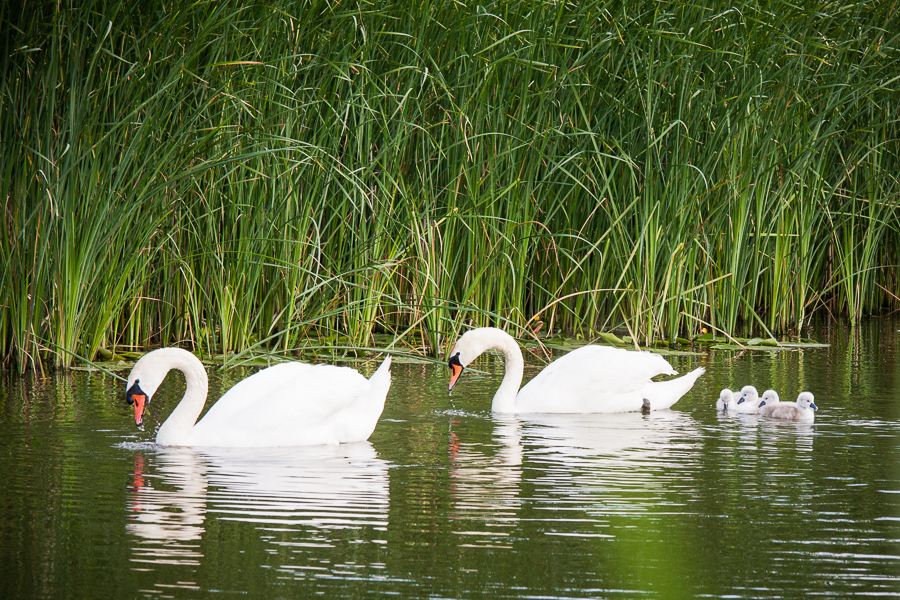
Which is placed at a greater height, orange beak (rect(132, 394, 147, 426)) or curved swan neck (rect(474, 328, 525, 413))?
curved swan neck (rect(474, 328, 525, 413))

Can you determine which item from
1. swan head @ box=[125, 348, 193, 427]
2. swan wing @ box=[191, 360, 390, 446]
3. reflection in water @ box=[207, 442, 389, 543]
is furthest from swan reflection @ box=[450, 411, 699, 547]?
swan head @ box=[125, 348, 193, 427]

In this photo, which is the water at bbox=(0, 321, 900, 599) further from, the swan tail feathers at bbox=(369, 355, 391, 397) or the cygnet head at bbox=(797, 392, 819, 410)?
the swan tail feathers at bbox=(369, 355, 391, 397)

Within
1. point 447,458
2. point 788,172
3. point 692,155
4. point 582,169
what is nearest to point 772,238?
point 788,172

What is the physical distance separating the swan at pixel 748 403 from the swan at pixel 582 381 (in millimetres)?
595

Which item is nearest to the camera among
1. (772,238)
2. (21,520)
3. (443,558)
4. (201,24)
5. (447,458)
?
(443,558)

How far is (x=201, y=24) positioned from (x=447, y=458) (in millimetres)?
3555

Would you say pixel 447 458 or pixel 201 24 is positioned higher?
pixel 201 24

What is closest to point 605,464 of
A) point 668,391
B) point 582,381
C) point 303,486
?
point 303,486

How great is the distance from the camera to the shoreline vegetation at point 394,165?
8.68 m

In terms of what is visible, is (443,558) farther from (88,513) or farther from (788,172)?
(788,172)

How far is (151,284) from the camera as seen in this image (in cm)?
1006

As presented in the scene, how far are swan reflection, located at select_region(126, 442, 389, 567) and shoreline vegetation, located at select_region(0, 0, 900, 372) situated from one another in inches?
93.8

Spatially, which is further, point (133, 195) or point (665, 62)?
point (665, 62)

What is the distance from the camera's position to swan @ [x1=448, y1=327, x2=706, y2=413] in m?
8.45
